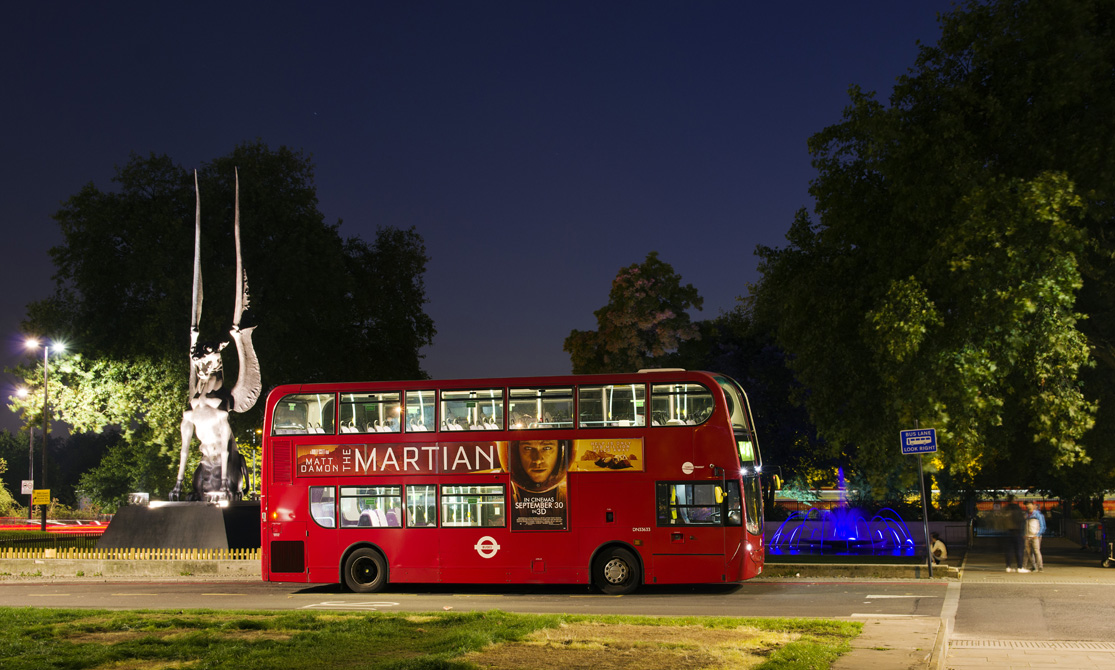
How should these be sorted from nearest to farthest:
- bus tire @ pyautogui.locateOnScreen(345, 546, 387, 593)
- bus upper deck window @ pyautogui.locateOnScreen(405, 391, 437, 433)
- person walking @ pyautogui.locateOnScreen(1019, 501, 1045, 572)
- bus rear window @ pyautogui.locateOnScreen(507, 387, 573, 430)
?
bus rear window @ pyautogui.locateOnScreen(507, 387, 573, 430) < bus upper deck window @ pyautogui.locateOnScreen(405, 391, 437, 433) < bus tire @ pyautogui.locateOnScreen(345, 546, 387, 593) < person walking @ pyautogui.locateOnScreen(1019, 501, 1045, 572)

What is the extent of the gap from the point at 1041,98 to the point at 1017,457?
16.3 meters

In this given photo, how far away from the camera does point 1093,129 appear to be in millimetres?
19562

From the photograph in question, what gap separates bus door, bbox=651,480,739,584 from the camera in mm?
18047

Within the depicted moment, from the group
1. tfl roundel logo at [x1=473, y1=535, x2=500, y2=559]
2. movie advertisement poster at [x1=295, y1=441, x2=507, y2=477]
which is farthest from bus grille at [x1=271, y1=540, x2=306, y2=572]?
tfl roundel logo at [x1=473, y1=535, x2=500, y2=559]

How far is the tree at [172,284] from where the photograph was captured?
37844 mm

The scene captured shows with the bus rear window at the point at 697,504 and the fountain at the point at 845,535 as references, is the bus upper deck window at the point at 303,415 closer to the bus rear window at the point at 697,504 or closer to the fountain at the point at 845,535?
the bus rear window at the point at 697,504

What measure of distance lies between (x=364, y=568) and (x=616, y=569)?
5.23 meters

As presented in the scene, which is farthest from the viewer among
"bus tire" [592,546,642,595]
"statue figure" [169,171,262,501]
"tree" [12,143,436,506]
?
"tree" [12,143,436,506]

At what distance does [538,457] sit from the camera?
1875 centimetres

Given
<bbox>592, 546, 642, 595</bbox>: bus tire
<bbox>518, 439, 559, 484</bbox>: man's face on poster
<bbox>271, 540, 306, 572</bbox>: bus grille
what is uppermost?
<bbox>518, 439, 559, 484</bbox>: man's face on poster

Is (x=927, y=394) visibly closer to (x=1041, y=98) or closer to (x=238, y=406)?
(x=1041, y=98)

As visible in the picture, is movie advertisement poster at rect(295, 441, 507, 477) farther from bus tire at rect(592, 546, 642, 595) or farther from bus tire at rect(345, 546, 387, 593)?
bus tire at rect(592, 546, 642, 595)

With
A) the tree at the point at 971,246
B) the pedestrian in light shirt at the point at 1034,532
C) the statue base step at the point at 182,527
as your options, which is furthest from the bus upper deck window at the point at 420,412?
the pedestrian in light shirt at the point at 1034,532

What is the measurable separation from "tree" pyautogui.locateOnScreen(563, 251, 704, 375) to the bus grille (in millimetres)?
30529
